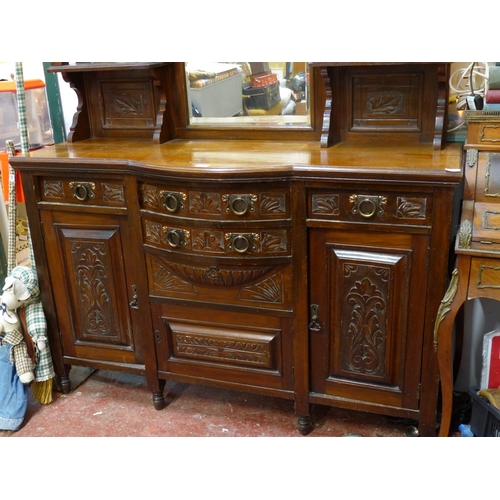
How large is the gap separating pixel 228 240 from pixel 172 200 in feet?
0.78

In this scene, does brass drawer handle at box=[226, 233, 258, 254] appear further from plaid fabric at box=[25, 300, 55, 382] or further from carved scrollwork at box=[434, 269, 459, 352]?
plaid fabric at box=[25, 300, 55, 382]

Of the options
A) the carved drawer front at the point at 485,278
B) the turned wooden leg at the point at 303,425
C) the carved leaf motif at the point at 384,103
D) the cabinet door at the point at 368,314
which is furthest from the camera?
the turned wooden leg at the point at 303,425

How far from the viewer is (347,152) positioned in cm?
200

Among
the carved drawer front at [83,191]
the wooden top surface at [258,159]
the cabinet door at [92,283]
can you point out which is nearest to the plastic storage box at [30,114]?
the wooden top surface at [258,159]

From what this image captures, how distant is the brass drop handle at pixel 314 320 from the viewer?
201 cm

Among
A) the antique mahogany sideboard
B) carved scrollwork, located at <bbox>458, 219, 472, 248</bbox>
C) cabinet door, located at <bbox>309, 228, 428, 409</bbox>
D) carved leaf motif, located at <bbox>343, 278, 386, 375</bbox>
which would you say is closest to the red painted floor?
the antique mahogany sideboard

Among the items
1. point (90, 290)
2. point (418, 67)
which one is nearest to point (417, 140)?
point (418, 67)

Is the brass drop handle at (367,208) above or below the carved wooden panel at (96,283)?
above

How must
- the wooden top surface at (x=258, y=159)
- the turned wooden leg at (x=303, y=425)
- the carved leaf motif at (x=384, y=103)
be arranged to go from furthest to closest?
the turned wooden leg at (x=303, y=425) < the carved leaf motif at (x=384, y=103) < the wooden top surface at (x=258, y=159)

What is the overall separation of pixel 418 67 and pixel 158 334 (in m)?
1.38

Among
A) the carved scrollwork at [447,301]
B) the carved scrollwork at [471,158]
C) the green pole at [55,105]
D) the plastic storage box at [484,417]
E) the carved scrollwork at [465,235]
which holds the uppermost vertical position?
the green pole at [55,105]

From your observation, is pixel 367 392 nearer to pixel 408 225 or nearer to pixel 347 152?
pixel 408 225

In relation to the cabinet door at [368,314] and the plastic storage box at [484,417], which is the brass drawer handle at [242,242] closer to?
the cabinet door at [368,314]

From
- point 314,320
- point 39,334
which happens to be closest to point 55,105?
point 39,334
